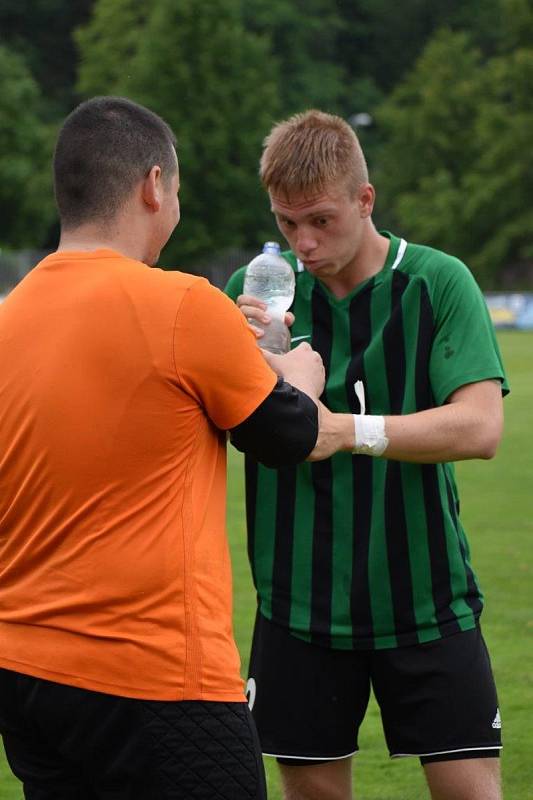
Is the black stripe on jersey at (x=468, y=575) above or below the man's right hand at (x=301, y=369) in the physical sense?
below

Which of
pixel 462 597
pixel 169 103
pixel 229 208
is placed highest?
pixel 169 103

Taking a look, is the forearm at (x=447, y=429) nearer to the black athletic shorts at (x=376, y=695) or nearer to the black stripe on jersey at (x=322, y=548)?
the black stripe on jersey at (x=322, y=548)

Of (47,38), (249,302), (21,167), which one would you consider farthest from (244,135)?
(249,302)

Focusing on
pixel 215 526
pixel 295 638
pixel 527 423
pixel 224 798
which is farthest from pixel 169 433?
pixel 527 423

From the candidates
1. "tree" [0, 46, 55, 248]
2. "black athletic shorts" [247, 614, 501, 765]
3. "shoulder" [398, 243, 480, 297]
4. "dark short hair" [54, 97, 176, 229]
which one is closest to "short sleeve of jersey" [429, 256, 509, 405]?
"shoulder" [398, 243, 480, 297]

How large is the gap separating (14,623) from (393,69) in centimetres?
8376

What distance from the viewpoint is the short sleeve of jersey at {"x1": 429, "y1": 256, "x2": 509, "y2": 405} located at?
4.27 m

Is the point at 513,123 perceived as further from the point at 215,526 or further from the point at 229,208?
the point at 215,526

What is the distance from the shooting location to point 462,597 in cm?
448

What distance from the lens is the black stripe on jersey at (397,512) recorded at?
4.43 metres

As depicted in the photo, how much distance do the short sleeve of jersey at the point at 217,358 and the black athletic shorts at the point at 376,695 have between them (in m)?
1.41

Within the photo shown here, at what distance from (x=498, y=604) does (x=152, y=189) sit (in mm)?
6803

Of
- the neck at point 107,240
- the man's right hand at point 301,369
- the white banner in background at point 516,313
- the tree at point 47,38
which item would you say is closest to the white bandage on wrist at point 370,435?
the man's right hand at point 301,369

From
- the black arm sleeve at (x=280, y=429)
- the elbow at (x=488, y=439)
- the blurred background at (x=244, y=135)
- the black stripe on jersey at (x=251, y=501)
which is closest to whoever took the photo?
the black arm sleeve at (x=280, y=429)
